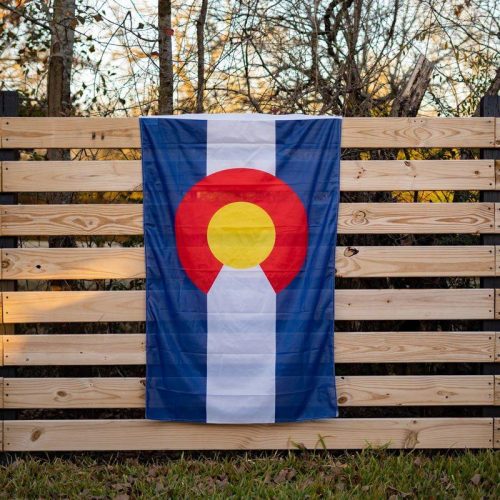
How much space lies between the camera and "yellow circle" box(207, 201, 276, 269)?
438 centimetres

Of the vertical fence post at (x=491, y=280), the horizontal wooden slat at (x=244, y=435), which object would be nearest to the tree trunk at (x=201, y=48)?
the vertical fence post at (x=491, y=280)

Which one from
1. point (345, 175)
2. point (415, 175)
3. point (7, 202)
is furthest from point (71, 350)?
point (415, 175)

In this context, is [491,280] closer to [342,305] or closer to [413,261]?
[413,261]

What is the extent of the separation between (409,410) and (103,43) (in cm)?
419

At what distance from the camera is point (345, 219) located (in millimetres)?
4492

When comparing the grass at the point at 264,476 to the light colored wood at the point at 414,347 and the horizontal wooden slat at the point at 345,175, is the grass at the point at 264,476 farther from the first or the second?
the horizontal wooden slat at the point at 345,175

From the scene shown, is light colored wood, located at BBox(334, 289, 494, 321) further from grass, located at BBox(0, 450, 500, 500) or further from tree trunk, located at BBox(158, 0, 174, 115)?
tree trunk, located at BBox(158, 0, 174, 115)

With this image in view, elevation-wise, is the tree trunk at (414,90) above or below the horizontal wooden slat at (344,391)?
above

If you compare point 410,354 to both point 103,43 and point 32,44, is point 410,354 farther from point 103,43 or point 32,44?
point 32,44

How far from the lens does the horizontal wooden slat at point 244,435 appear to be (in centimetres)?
447

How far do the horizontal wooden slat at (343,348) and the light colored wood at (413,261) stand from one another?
42 cm

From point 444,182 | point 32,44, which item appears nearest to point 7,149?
point 32,44

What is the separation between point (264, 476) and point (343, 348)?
3.25 feet

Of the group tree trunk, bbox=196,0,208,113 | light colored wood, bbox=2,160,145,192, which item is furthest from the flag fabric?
tree trunk, bbox=196,0,208,113
